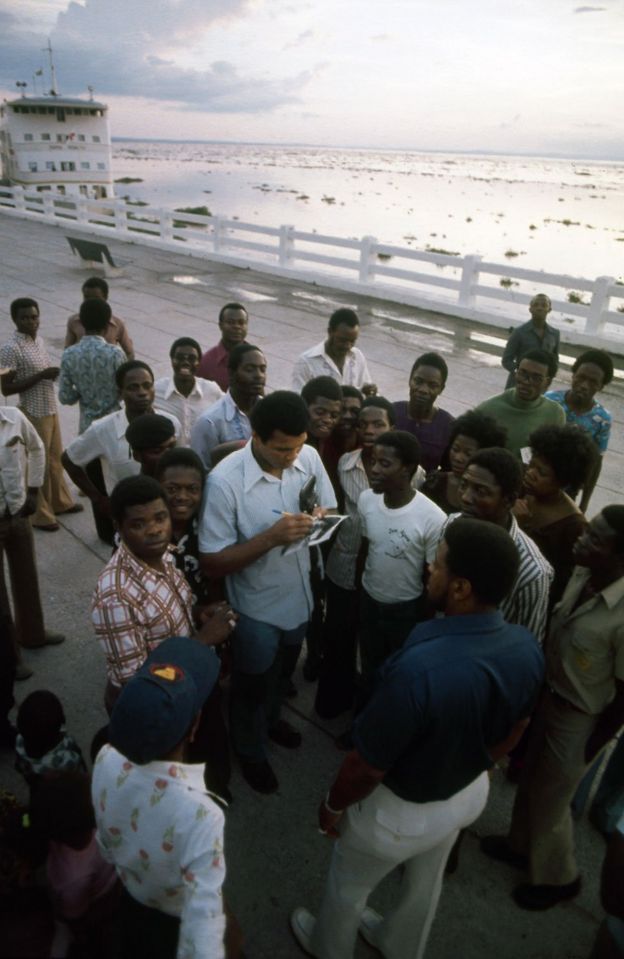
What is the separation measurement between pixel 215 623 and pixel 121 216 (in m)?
19.7

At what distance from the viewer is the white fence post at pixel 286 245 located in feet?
50.1

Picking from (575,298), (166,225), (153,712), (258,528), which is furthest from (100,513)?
(575,298)

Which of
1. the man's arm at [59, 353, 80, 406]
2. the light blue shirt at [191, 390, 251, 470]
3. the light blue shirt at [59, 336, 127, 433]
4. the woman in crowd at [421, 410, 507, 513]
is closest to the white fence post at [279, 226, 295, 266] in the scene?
the light blue shirt at [59, 336, 127, 433]

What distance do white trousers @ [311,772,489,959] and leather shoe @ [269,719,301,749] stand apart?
3.41 feet

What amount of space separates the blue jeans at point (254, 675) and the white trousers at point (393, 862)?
883 mm

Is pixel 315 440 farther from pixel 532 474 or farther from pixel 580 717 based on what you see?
pixel 580 717

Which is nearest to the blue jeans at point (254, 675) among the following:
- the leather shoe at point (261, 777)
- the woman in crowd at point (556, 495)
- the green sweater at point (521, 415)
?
the leather shoe at point (261, 777)

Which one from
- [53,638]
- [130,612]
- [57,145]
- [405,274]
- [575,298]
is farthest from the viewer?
[57,145]

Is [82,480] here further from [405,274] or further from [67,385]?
[405,274]

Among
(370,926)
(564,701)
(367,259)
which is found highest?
(367,259)

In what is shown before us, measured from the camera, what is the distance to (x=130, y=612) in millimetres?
2240

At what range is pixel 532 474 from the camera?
2.88m

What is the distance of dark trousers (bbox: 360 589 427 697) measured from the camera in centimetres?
295

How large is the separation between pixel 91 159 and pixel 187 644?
59.0 meters
